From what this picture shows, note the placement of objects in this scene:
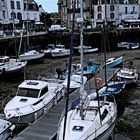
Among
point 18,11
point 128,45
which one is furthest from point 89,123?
point 18,11

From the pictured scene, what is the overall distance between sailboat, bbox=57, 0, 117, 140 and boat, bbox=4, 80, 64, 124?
9.15 ft

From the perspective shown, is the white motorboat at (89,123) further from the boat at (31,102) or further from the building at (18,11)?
the building at (18,11)

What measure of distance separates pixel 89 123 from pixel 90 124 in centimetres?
10

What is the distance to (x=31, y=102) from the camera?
18312 mm

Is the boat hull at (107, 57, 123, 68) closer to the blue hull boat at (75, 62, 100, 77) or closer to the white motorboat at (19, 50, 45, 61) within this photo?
the blue hull boat at (75, 62, 100, 77)

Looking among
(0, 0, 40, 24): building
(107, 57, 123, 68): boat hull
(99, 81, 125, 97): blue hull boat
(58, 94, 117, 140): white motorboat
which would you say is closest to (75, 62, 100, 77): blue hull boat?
(107, 57, 123, 68): boat hull

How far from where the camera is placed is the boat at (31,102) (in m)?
17.4

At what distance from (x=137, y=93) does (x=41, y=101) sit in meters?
9.35

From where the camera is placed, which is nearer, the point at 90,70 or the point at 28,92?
the point at 28,92

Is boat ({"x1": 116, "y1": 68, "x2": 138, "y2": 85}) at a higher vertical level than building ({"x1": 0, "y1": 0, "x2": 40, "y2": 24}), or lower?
lower

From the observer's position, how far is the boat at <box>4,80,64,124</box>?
17359 millimetres

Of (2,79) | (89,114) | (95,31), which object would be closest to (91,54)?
(95,31)

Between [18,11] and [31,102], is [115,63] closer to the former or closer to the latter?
[31,102]

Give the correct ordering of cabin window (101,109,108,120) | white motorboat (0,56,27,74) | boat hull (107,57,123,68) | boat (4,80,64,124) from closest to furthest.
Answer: cabin window (101,109,108,120), boat (4,80,64,124), white motorboat (0,56,27,74), boat hull (107,57,123,68)
